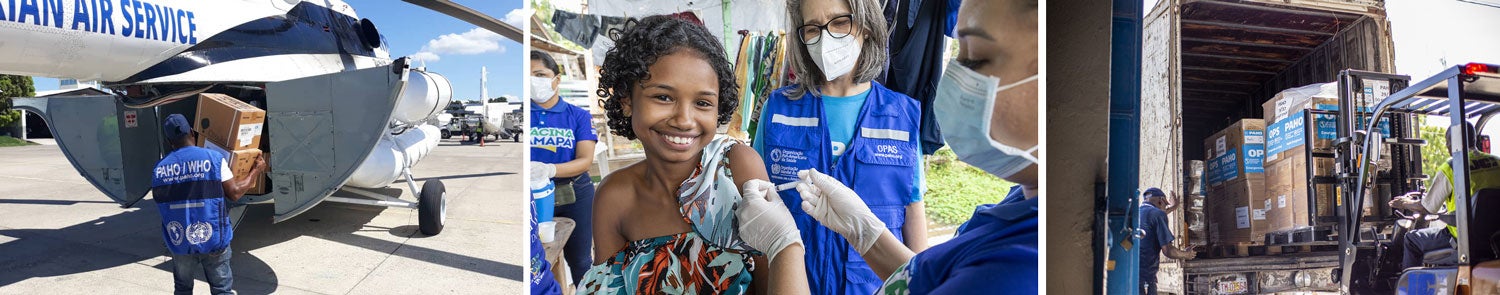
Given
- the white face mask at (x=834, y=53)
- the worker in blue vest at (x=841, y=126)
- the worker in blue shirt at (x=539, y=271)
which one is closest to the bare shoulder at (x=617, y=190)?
the worker in blue shirt at (x=539, y=271)

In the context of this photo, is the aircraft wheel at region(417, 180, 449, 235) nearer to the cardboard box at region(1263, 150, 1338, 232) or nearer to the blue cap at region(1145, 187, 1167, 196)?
the blue cap at region(1145, 187, 1167, 196)

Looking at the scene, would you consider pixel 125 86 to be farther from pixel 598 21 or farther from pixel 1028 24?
pixel 1028 24

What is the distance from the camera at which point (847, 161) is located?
2076mm

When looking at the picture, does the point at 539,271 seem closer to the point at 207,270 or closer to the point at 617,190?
the point at 617,190

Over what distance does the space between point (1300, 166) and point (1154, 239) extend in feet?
2.64

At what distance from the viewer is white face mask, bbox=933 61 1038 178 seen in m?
2.07

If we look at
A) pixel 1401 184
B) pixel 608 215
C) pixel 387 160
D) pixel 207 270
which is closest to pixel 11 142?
pixel 387 160

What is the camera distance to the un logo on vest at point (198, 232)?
196 inches

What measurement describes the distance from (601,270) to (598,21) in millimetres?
725

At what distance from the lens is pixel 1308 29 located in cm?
363

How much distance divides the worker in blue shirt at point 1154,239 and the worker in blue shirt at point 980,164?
63.1 inches

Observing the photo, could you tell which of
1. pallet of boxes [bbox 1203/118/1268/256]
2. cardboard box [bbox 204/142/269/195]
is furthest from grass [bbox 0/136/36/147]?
pallet of boxes [bbox 1203/118/1268/256]

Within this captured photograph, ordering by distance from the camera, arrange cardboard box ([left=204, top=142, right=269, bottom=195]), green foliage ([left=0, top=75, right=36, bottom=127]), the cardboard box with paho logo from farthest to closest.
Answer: green foliage ([left=0, top=75, right=36, bottom=127]) → cardboard box ([left=204, top=142, right=269, bottom=195]) → the cardboard box with paho logo

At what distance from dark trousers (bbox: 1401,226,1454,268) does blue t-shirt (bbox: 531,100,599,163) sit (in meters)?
3.77
